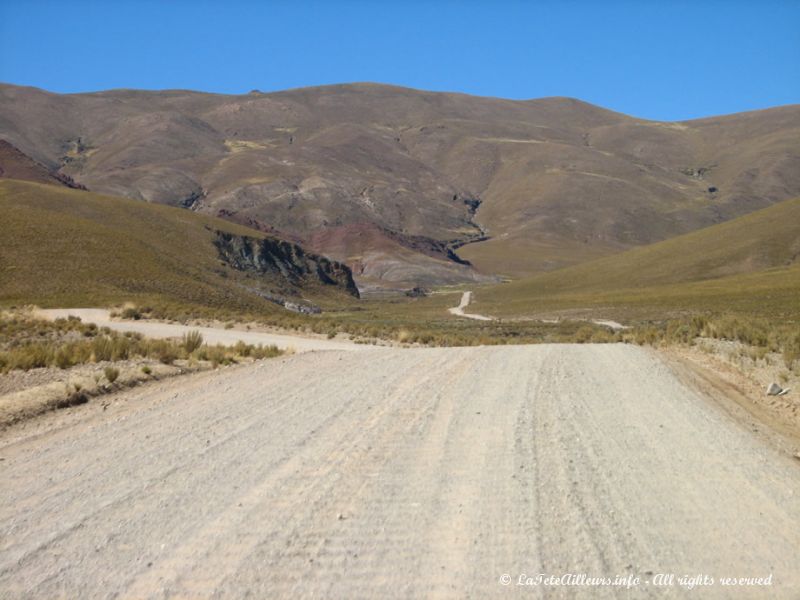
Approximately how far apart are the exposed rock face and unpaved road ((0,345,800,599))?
221 feet

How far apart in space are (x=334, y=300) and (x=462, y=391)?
256 feet

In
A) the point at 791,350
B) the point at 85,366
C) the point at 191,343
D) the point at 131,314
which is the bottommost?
the point at 131,314

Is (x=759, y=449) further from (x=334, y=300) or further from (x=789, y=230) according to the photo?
(x=789, y=230)

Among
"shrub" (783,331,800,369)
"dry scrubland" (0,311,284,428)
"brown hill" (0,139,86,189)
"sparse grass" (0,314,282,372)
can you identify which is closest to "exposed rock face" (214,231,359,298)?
"brown hill" (0,139,86,189)

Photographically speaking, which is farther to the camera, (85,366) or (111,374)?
(85,366)

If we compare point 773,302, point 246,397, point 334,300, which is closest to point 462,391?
point 246,397

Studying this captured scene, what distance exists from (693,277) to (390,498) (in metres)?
95.7

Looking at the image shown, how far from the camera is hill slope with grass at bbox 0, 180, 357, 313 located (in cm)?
4775

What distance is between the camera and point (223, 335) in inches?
1123

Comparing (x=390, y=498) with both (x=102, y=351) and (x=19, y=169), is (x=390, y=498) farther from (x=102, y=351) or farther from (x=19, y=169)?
(x=19, y=169)

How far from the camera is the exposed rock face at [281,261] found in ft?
258

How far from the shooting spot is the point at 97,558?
5.05 meters

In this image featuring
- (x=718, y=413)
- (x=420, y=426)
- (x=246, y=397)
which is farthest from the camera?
(x=246, y=397)

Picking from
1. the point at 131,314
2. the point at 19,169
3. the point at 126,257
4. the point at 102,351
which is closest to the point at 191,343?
the point at 102,351
